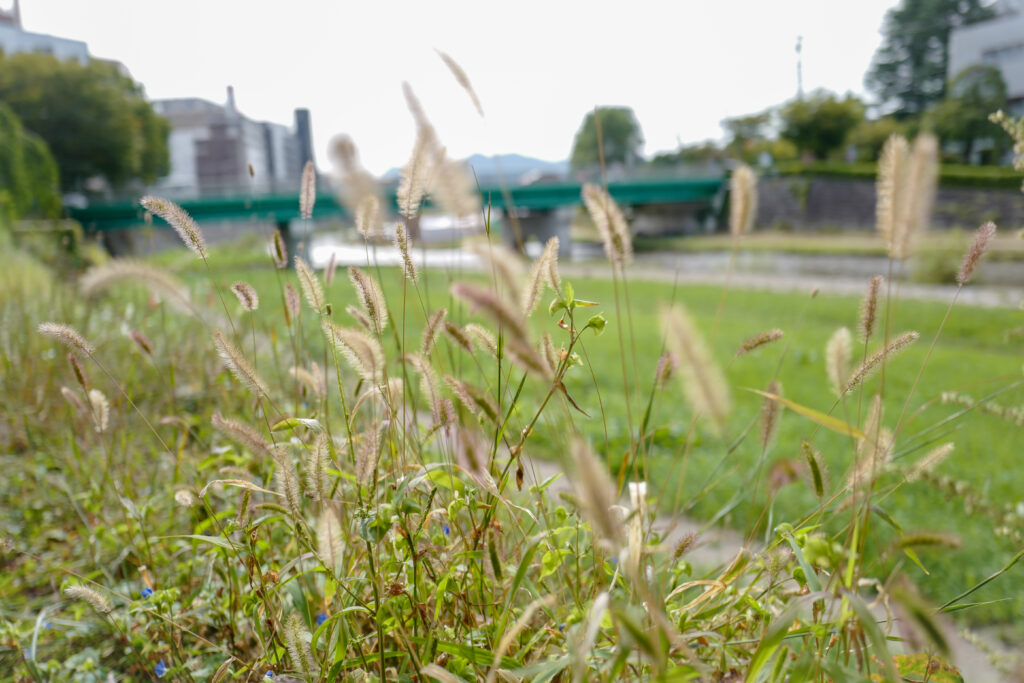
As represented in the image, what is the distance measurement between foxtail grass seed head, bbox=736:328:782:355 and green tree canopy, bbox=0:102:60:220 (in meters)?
12.3

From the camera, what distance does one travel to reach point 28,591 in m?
1.97

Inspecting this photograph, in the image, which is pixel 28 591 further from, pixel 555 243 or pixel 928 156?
pixel 928 156

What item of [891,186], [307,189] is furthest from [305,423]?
[891,186]

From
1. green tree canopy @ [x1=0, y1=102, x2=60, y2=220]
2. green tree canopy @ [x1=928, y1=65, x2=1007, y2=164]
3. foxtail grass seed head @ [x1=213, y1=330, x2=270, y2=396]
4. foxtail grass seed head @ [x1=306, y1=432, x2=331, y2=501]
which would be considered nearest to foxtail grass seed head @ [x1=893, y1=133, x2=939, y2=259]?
foxtail grass seed head @ [x1=306, y1=432, x2=331, y2=501]

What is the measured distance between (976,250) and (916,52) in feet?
141

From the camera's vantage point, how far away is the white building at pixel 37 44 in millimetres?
9312

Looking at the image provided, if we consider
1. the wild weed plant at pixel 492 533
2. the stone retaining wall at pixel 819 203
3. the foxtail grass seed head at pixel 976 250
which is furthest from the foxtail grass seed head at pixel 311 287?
the stone retaining wall at pixel 819 203

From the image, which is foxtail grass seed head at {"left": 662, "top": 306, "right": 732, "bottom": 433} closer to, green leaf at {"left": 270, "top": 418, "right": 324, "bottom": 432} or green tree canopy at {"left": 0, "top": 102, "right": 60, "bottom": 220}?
green leaf at {"left": 270, "top": 418, "right": 324, "bottom": 432}

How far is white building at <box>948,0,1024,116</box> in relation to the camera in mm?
30219

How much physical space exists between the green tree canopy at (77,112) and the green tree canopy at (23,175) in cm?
803

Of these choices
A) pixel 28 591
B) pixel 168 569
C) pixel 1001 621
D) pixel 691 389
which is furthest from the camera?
pixel 1001 621

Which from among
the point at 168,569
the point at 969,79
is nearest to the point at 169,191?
the point at 168,569

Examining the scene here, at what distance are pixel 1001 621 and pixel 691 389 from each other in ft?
7.01

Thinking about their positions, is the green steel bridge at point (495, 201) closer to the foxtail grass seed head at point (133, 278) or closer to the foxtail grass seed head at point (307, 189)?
the foxtail grass seed head at point (307, 189)
